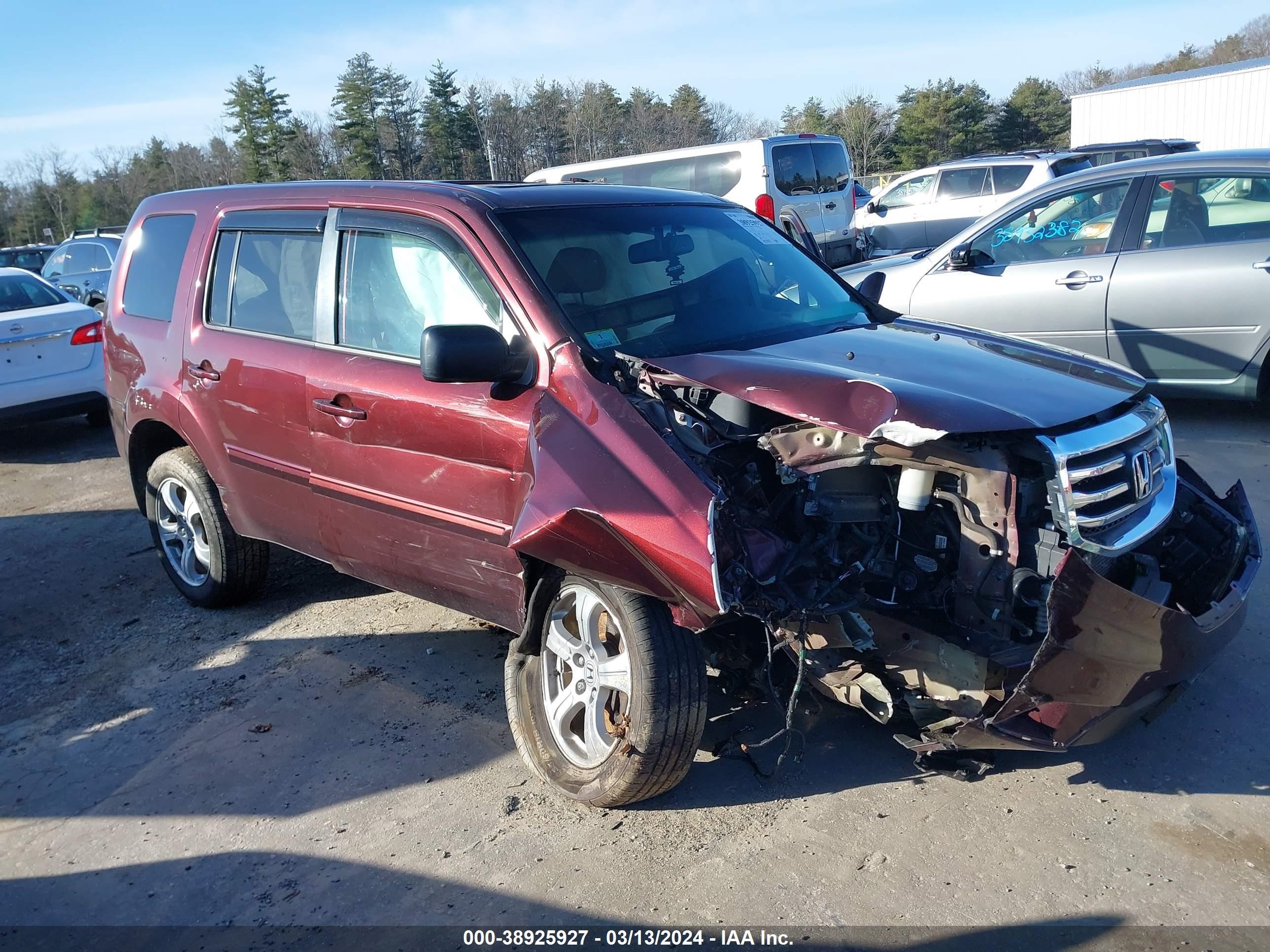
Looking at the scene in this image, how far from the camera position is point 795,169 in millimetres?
13828

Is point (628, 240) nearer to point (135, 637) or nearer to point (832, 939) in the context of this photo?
point (832, 939)

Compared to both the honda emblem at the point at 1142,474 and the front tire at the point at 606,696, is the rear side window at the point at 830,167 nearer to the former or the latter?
the honda emblem at the point at 1142,474

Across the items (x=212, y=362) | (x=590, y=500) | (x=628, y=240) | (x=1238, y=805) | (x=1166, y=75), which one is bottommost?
(x=1238, y=805)

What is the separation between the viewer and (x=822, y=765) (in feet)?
11.0

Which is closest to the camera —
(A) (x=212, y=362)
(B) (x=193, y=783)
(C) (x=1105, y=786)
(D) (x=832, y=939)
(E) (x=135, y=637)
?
(D) (x=832, y=939)

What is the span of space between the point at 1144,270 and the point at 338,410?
206 inches

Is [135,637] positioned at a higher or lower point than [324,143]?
lower

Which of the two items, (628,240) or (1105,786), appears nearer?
(1105,786)

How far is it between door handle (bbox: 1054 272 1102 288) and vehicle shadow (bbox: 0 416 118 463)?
7.82 metres

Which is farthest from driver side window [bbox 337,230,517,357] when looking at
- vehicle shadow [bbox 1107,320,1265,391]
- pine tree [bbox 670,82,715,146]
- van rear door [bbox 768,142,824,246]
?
pine tree [bbox 670,82,715,146]

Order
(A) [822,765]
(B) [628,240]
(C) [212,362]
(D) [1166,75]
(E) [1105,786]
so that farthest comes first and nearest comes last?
(D) [1166,75] < (C) [212,362] < (B) [628,240] < (A) [822,765] < (E) [1105,786]

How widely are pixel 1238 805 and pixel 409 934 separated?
250 cm

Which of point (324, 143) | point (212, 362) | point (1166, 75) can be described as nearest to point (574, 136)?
point (324, 143)

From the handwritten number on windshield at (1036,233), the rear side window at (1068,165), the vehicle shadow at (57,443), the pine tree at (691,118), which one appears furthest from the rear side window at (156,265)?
the pine tree at (691,118)
